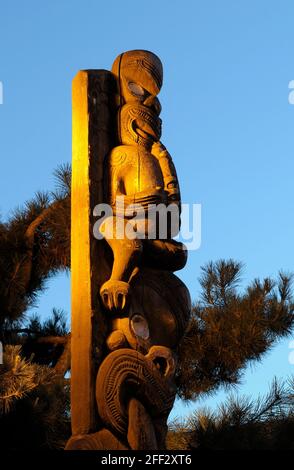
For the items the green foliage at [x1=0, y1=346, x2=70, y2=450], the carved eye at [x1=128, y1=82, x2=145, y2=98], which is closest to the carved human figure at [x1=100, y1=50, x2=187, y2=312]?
the carved eye at [x1=128, y1=82, x2=145, y2=98]

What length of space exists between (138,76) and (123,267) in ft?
4.84

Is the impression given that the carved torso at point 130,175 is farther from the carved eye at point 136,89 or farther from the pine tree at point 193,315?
the pine tree at point 193,315

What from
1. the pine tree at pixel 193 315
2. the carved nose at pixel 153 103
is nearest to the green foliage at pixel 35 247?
the pine tree at pixel 193 315

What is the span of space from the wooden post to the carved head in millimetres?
89

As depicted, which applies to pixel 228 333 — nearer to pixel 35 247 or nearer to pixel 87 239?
pixel 35 247

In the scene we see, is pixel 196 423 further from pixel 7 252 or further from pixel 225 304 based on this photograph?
pixel 7 252

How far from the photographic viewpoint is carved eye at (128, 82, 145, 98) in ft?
27.5

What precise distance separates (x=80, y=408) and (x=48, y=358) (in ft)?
14.2

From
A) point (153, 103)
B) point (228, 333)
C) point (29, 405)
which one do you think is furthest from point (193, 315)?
point (153, 103)

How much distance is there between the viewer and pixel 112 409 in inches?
292

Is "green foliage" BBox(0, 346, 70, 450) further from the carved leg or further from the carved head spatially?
the carved head

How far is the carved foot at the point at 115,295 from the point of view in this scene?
759 cm
